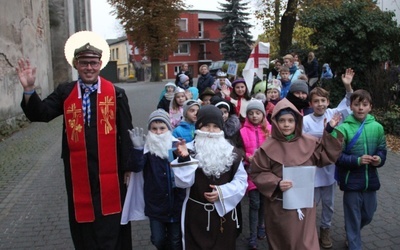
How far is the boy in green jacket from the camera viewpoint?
12.6 ft

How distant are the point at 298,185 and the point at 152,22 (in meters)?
38.0

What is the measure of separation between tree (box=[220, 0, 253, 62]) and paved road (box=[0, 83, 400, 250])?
1740 inches

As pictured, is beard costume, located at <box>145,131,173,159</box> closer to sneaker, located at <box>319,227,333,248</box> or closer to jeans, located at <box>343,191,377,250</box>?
jeans, located at <box>343,191,377,250</box>

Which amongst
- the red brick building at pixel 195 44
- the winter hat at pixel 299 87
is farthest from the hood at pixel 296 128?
the red brick building at pixel 195 44

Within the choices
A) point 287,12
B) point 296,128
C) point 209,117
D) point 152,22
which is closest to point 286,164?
point 296,128

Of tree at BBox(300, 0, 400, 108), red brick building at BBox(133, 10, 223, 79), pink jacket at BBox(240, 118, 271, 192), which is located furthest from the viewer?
red brick building at BBox(133, 10, 223, 79)

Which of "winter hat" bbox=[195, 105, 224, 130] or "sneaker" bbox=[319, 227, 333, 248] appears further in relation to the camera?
"sneaker" bbox=[319, 227, 333, 248]

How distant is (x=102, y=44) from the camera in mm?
3438

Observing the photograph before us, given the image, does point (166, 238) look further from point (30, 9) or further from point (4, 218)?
point (30, 9)

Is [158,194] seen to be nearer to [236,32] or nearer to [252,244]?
[252,244]

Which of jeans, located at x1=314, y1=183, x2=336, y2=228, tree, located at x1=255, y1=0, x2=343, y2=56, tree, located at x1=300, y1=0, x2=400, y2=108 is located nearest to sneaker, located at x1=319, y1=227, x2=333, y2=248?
jeans, located at x1=314, y1=183, x2=336, y2=228

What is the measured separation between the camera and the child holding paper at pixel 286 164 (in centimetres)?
340

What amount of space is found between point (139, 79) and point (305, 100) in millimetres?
48225

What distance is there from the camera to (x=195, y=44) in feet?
205
